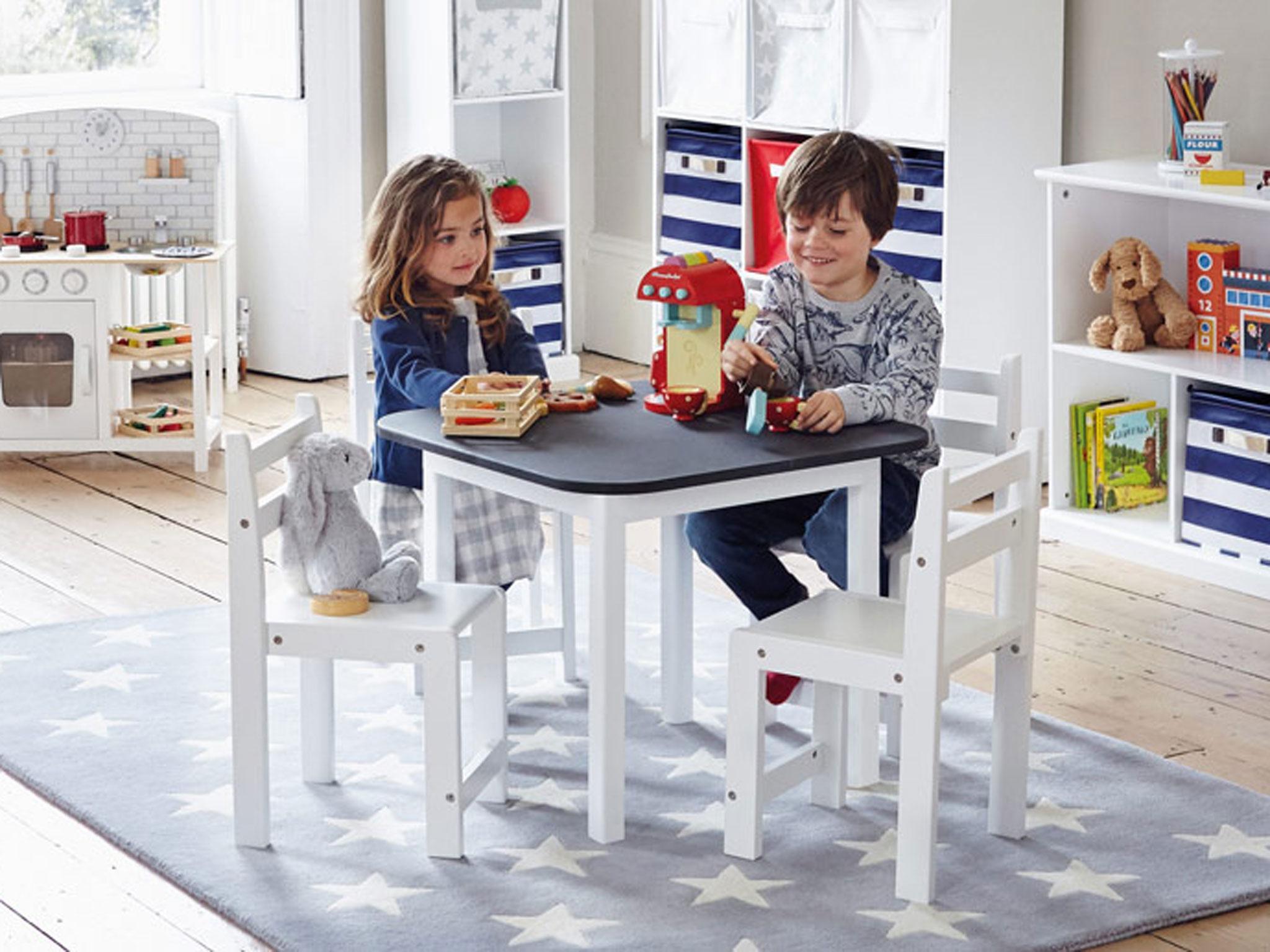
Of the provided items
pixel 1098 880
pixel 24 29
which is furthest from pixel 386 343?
pixel 24 29

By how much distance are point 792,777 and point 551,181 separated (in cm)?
299

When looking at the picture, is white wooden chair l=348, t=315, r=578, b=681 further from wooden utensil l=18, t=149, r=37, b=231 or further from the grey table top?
wooden utensil l=18, t=149, r=37, b=231

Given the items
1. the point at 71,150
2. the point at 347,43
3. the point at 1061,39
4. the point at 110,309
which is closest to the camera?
the point at 1061,39

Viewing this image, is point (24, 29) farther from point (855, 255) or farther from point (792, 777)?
point (792, 777)

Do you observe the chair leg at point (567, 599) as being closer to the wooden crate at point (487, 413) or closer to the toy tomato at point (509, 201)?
the wooden crate at point (487, 413)

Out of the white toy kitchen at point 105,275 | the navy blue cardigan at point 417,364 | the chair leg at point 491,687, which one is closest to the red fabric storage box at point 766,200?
the white toy kitchen at point 105,275

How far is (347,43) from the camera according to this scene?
5.34m

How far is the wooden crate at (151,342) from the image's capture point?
4633mm

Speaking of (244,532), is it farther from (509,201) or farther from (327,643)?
(509,201)

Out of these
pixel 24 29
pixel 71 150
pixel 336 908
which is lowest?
pixel 336 908

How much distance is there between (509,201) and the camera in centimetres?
529

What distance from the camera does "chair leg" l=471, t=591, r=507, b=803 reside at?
2.74 metres

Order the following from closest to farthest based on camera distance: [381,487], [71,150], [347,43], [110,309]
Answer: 1. [381,487]
2. [110,309]
3. [71,150]
4. [347,43]

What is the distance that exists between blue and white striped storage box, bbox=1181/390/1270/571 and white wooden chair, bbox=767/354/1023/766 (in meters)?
0.81
